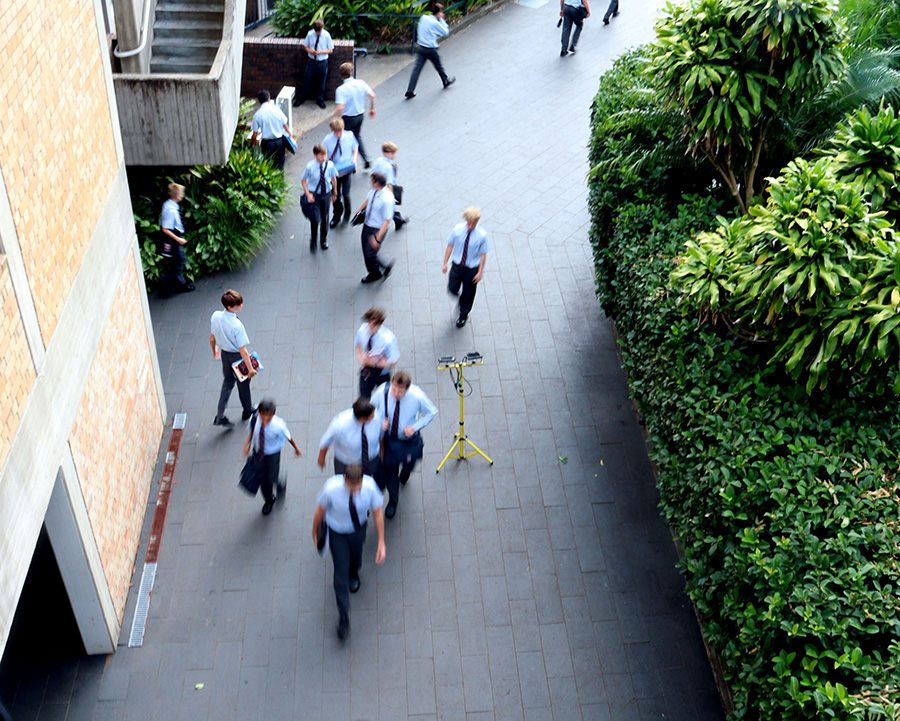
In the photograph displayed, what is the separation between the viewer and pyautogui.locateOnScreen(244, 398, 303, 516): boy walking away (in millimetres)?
8273

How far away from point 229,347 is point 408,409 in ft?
7.25

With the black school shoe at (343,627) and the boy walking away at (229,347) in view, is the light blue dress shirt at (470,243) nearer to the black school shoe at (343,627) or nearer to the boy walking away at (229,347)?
the boy walking away at (229,347)

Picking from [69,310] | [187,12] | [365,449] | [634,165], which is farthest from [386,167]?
[69,310]

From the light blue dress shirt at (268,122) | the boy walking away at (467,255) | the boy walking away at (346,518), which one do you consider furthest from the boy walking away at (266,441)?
the light blue dress shirt at (268,122)

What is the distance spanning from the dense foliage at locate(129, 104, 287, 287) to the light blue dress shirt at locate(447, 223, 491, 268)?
3.17m

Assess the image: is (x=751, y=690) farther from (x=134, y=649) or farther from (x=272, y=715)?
(x=134, y=649)

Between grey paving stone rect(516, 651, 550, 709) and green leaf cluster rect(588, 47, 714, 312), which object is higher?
green leaf cluster rect(588, 47, 714, 312)

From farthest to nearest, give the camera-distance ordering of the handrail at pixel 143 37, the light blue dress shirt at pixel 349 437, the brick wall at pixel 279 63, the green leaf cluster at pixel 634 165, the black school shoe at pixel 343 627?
the brick wall at pixel 279 63
the handrail at pixel 143 37
the green leaf cluster at pixel 634 165
the light blue dress shirt at pixel 349 437
the black school shoe at pixel 343 627

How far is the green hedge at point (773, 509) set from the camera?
5.77 m

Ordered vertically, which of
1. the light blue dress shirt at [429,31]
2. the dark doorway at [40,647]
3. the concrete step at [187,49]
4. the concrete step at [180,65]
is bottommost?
the dark doorway at [40,647]

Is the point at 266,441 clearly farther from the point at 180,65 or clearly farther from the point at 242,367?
the point at 180,65

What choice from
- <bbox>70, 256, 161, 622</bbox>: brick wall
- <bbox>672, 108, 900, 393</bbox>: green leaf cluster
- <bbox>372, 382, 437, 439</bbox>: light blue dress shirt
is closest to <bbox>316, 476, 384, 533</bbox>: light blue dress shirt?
<bbox>372, 382, 437, 439</bbox>: light blue dress shirt

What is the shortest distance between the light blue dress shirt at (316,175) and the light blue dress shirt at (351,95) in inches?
86.6

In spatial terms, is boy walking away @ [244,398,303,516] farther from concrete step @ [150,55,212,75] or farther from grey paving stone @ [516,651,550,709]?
concrete step @ [150,55,212,75]
